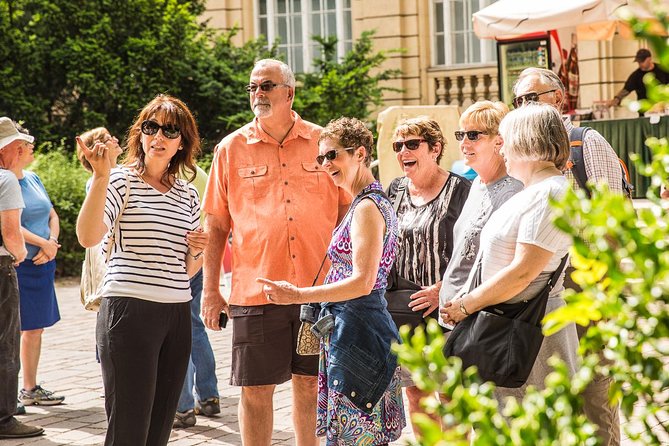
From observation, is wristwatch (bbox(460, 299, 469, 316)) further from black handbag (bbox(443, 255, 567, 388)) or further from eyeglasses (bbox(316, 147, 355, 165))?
eyeglasses (bbox(316, 147, 355, 165))

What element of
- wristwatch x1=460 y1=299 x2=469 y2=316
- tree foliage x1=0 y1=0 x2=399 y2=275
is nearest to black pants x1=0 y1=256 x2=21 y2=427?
wristwatch x1=460 y1=299 x2=469 y2=316

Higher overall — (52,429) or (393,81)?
(393,81)

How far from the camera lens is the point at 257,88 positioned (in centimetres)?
531

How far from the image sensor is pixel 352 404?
4344 mm

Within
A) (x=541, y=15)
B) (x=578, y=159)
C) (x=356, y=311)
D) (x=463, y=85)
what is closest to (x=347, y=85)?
(x=463, y=85)

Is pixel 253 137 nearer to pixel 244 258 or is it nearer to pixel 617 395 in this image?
pixel 244 258

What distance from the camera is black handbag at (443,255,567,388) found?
386cm

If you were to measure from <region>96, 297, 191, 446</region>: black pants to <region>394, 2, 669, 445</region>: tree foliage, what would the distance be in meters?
A: 2.83

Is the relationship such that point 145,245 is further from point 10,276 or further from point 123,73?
point 123,73

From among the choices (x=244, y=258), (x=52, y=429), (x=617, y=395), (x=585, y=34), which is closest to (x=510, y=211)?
(x=244, y=258)

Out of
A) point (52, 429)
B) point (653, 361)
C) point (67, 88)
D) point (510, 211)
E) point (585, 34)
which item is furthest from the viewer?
point (67, 88)

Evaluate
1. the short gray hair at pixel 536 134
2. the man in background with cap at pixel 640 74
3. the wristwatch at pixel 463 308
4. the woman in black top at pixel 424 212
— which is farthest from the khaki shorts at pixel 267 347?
the man in background with cap at pixel 640 74

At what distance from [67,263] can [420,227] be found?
11519mm

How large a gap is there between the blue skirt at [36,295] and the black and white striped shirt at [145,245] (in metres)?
3.08
